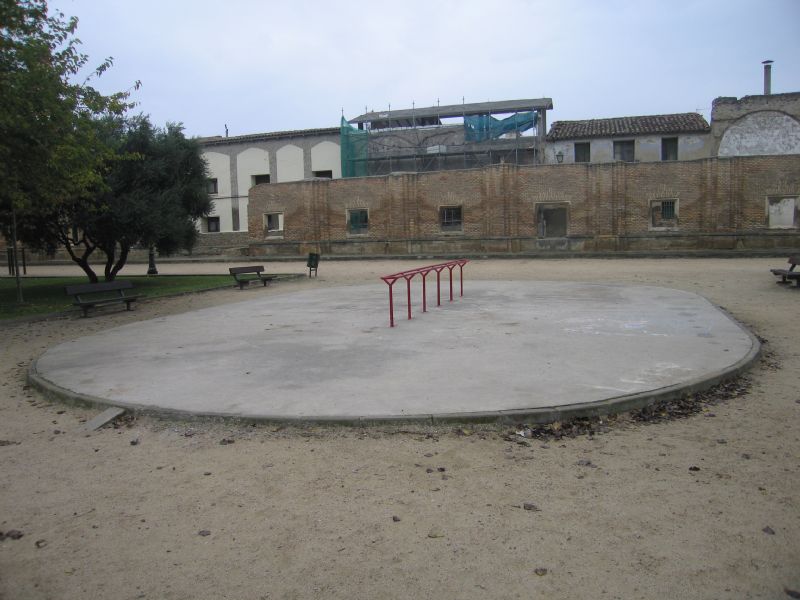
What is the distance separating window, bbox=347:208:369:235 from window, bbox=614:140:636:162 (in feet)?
54.0

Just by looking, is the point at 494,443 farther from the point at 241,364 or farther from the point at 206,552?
the point at 241,364

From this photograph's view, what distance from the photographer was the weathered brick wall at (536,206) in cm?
2803

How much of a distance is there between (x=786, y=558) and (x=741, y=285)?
13.6m

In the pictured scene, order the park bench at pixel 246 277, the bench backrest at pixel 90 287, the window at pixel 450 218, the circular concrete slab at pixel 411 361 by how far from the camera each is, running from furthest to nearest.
A: the window at pixel 450 218
the park bench at pixel 246 277
the bench backrest at pixel 90 287
the circular concrete slab at pixel 411 361

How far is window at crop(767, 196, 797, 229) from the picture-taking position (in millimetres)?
27812

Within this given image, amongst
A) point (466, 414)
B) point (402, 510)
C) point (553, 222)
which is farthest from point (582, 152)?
point (402, 510)

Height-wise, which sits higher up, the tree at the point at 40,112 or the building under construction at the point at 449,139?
the building under construction at the point at 449,139

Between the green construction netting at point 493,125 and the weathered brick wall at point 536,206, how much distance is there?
8.77 metres

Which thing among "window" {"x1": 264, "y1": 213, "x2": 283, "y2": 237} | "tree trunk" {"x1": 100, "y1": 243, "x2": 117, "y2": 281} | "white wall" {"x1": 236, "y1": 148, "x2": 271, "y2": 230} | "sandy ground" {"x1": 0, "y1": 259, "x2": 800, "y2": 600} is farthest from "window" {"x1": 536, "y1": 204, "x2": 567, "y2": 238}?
"sandy ground" {"x1": 0, "y1": 259, "x2": 800, "y2": 600}

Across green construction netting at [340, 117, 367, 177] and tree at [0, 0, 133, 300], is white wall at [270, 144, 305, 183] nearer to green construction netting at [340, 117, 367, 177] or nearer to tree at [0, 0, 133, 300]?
green construction netting at [340, 117, 367, 177]

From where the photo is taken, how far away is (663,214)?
2952 cm

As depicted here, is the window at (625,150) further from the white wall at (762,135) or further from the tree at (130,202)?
the tree at (130,202)

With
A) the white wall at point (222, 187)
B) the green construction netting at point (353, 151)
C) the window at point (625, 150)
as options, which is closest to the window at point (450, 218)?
the green construction netting at point (353, 151)

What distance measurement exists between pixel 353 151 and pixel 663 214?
20.9 m
